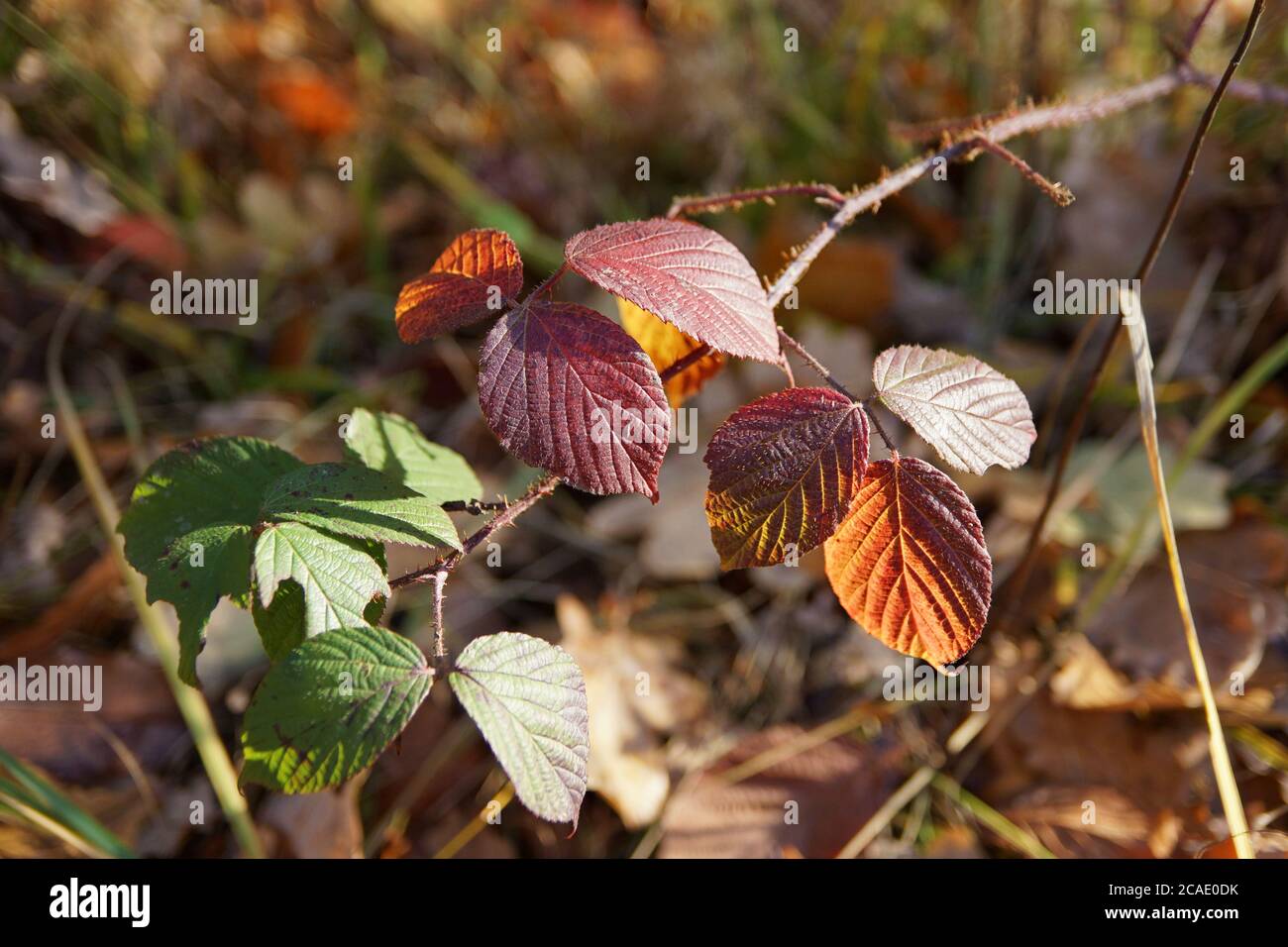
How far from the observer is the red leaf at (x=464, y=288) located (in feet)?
2.73

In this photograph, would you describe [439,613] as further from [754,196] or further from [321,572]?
[754,196]

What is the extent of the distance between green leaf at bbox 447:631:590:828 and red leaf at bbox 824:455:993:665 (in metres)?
0.25

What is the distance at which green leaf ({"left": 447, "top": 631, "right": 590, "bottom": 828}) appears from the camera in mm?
738

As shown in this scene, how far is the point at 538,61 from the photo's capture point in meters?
2.85

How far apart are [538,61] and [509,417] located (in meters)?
2.41

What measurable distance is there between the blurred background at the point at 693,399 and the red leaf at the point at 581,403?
2.24 ft

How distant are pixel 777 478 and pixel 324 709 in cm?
40

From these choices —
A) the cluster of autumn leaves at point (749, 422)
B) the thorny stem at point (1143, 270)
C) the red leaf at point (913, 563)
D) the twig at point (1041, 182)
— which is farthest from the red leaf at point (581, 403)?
the thorny stem at point (1143, 270)

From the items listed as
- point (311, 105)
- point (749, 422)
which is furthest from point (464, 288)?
point (311, 105)

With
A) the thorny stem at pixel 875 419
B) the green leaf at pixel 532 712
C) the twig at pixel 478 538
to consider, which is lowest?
the green leaf at pixel 532 712

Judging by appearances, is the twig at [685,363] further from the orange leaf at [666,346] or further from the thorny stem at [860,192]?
the orange leaf at [666,346]

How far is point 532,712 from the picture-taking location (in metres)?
0.78

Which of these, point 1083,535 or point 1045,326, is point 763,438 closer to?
point 1083,535
